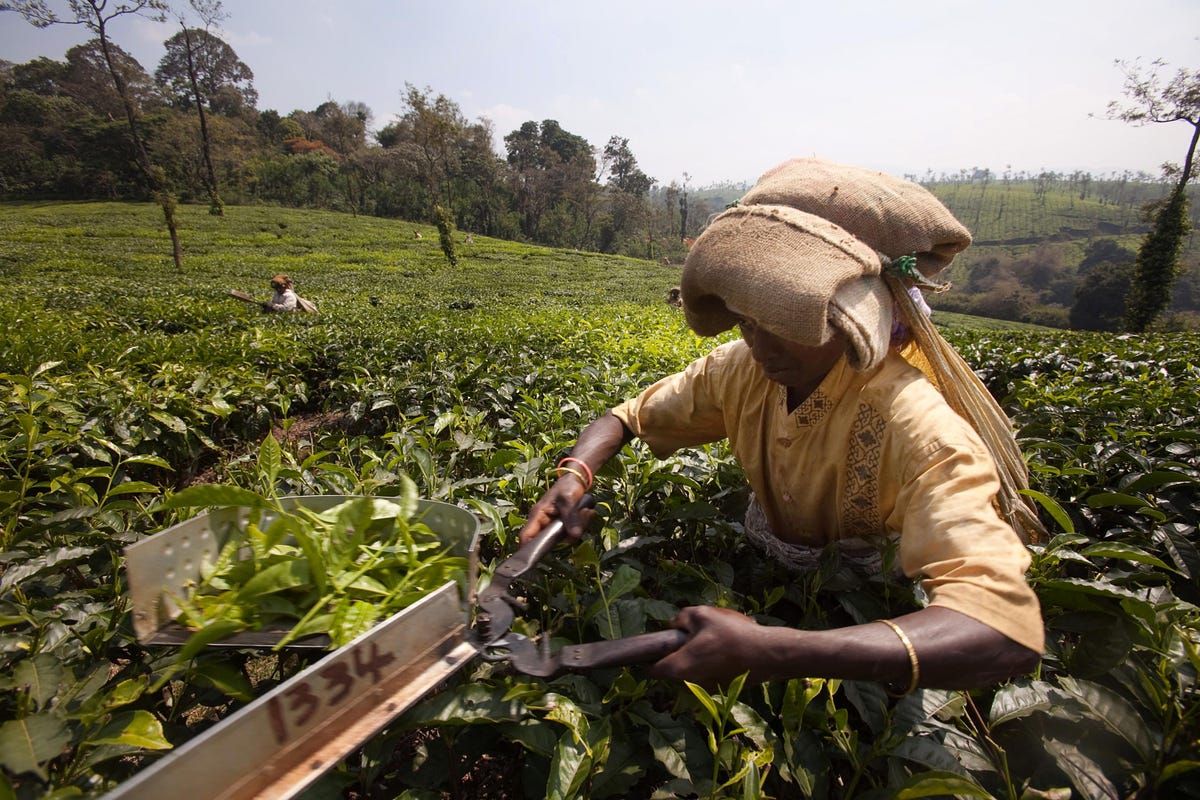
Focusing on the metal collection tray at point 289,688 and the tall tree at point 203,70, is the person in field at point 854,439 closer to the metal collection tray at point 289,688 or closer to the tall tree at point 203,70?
the metal collection tray at point 289,688

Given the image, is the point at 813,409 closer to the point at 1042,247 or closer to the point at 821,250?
the point at 821,250

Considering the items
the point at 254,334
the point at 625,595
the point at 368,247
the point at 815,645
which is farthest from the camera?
the point at 368,247

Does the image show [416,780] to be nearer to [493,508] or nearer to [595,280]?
[493,508]

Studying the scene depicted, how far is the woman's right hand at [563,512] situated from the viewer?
59.1 inches

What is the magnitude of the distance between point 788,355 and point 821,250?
0.99ft

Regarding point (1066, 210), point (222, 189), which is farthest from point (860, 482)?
point (1066, 210)

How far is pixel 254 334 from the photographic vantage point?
237 inches

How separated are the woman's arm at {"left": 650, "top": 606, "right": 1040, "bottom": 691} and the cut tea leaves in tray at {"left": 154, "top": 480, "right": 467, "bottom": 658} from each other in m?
0.52

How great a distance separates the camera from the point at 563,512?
1.54 meters

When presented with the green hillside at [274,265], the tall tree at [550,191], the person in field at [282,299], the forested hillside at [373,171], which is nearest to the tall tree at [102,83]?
the forested hillside at [373,171]

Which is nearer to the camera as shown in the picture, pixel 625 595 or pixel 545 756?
pixel 545 756

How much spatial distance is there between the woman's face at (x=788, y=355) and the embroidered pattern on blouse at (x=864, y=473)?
0.51ft

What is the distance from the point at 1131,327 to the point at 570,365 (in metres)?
28.6

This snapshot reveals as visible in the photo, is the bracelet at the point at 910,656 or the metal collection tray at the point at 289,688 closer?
the metal collection tray at the point at 289,688
